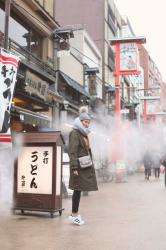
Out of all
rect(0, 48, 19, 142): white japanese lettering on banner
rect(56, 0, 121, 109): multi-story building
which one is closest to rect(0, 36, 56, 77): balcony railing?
rect(0, 48, 19, 142): white japanese lettering on banner

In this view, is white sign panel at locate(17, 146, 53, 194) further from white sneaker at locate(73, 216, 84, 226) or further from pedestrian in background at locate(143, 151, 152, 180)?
pedestrian in background at locate(143, 151, 152, 180)

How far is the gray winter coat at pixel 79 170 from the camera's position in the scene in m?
7.79

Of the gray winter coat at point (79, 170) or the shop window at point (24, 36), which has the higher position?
the shop window at point (24, 36)

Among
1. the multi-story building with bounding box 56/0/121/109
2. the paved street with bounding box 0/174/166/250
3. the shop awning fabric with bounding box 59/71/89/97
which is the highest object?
the multi-story building with bounding box 56/0/121/109

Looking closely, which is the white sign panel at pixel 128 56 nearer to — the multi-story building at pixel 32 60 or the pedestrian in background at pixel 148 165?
the multi-story building at pixel 32 60

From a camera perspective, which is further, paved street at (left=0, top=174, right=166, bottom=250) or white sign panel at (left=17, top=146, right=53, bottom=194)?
white sign panel at (left=17, top=146, right=53, bottom=194)

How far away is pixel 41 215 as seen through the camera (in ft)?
29.2

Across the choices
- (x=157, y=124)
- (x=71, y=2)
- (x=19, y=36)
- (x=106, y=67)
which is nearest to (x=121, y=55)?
(x=19, y=36)

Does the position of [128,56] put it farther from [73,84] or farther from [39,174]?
[39,174]

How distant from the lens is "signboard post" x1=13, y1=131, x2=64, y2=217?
8609 millimetres

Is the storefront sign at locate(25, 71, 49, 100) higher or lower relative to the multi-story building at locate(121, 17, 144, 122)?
lower

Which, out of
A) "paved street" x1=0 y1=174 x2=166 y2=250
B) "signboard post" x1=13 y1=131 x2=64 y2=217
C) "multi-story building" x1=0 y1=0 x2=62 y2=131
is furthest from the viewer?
"multi-story building" x1=0 y1=0 x2=62 y2=131

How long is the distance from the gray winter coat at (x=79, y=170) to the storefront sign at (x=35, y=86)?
279 inches

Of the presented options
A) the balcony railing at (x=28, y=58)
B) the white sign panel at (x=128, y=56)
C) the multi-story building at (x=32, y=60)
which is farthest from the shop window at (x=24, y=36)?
the white sign panel at (x=128, y=56)
